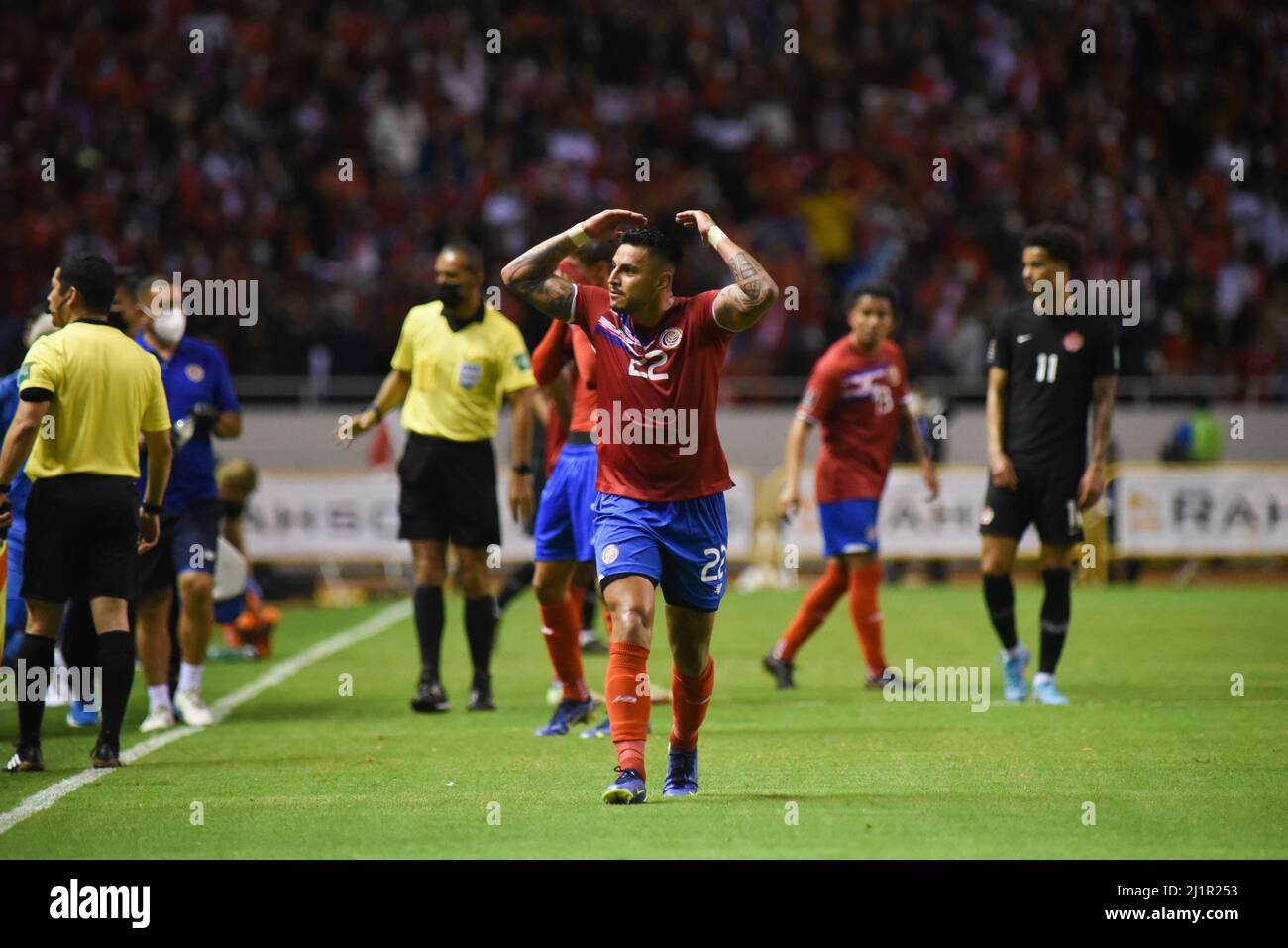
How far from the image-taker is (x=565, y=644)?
10.0 metres

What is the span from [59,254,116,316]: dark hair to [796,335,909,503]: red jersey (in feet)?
16.2

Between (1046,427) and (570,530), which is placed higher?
(1046,427)

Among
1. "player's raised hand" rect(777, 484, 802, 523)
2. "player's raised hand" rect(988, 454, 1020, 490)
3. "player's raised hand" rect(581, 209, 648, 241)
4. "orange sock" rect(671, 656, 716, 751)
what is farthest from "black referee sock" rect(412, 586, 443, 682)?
"player's raised hand" rect(581, 209, 648, 241)

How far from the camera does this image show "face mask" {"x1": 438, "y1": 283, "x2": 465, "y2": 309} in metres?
10.9

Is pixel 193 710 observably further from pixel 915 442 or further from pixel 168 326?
pixel 915 442

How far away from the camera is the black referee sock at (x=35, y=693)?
8812 mm

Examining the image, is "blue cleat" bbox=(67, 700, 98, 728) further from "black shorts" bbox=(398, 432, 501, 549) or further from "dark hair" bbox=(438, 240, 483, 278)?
"dark hair" bbox=(438, 240, 483, 278)


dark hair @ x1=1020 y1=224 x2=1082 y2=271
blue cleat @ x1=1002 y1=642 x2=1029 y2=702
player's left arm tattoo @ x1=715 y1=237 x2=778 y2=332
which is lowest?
blue cleat @ x1=1002 y1=642 x2=1029 y2=702

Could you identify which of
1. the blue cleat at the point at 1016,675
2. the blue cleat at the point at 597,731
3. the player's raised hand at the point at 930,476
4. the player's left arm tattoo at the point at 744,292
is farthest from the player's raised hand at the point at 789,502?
the player's left arm tattoo at the point at 744,292

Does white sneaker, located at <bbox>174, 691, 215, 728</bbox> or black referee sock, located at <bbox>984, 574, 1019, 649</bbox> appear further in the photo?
black referee sock, located at <bbox>984, 574, 1019, 649</bbox>

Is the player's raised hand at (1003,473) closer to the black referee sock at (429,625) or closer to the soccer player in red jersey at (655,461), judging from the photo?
the black referee sock at (429,625)

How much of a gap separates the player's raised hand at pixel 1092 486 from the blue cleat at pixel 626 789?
435 cm

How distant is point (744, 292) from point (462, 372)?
4124 mm

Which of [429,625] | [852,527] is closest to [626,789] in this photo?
[429,625]
